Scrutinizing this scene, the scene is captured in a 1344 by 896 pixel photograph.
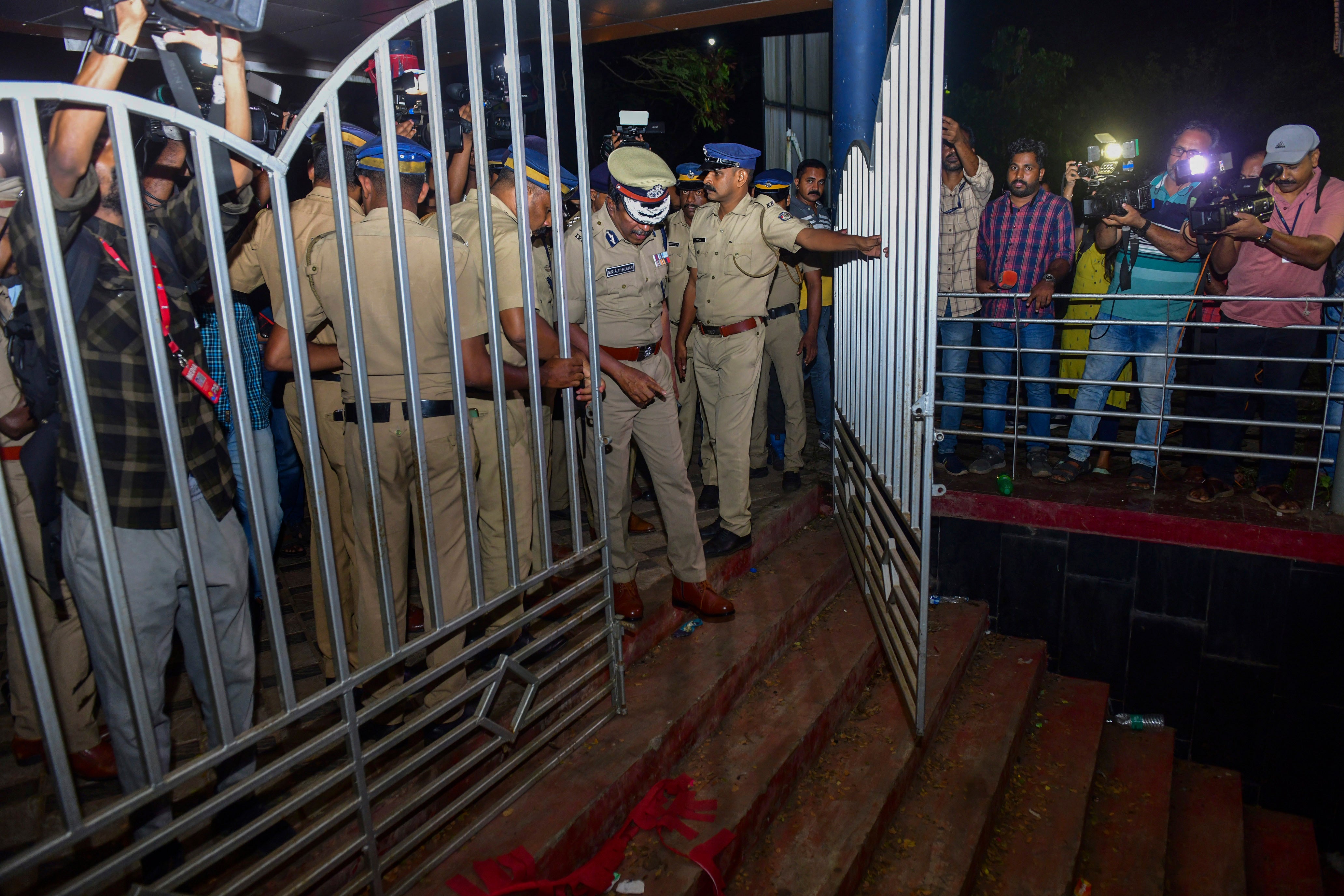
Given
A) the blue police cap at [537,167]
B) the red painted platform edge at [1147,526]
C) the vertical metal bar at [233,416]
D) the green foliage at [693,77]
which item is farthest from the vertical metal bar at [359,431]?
the green foliage at [693,77]

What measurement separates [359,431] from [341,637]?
0.48 m

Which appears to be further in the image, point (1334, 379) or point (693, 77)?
point (693, 77)

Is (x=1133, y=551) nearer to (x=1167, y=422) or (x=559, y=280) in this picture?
(x=1167, y=422)

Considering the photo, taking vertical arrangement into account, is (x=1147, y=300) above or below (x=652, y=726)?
above

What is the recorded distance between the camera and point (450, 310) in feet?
7.11

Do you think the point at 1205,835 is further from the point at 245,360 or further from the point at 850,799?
the point at 245,360

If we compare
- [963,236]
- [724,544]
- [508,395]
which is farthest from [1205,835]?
[508,395]

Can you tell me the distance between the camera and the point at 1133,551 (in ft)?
14.4

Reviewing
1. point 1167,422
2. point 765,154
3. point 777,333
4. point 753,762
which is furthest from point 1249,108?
point 753,762

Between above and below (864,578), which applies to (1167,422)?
above

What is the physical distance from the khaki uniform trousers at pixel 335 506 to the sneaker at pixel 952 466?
341 centimetres

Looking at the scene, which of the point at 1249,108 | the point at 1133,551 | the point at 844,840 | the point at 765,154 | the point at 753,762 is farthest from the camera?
the point at 1249,108

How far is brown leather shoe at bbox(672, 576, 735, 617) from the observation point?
146 inches

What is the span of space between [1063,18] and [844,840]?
23.6m
